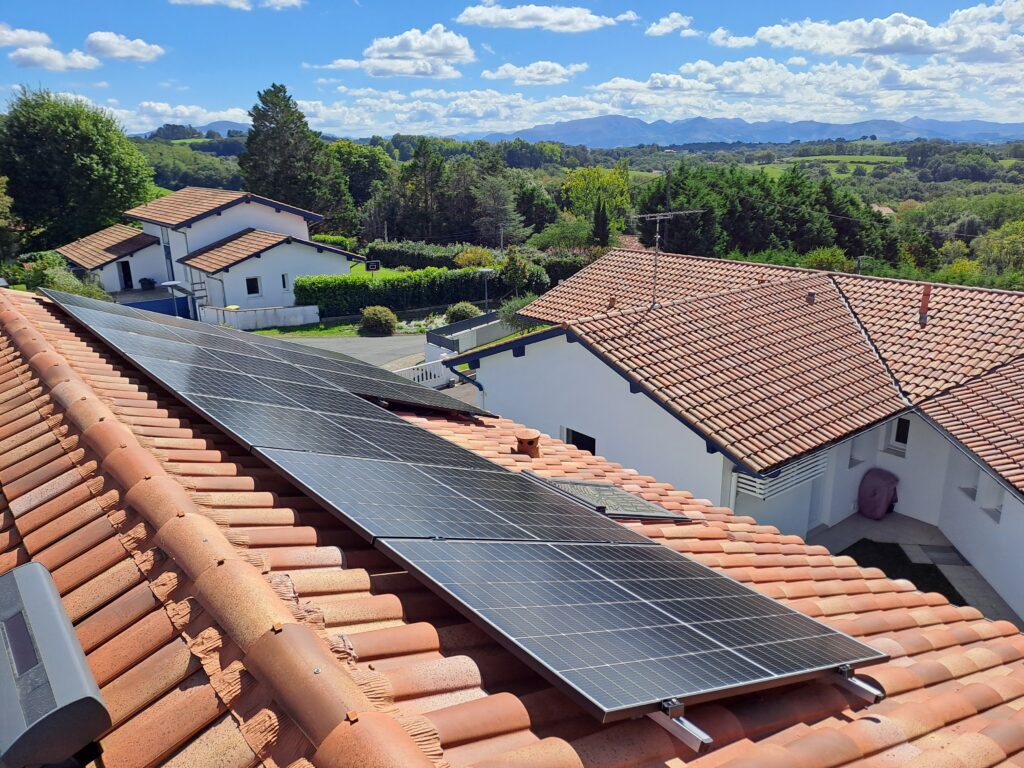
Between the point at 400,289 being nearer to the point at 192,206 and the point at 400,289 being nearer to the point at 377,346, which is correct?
the point at 377,346

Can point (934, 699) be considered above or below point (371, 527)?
below

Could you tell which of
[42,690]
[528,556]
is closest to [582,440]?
[528,556]

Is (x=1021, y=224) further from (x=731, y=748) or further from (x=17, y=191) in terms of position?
(x=17, y=191)

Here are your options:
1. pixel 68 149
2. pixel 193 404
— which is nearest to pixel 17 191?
pixel 68 149

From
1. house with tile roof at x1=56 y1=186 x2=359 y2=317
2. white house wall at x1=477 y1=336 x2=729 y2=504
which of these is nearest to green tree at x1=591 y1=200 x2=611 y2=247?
house with tile roof at x1=56 y1=186 x2=359 y2=317

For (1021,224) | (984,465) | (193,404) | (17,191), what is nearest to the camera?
(193,404)

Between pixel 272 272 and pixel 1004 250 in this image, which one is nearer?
pixel 272 272
